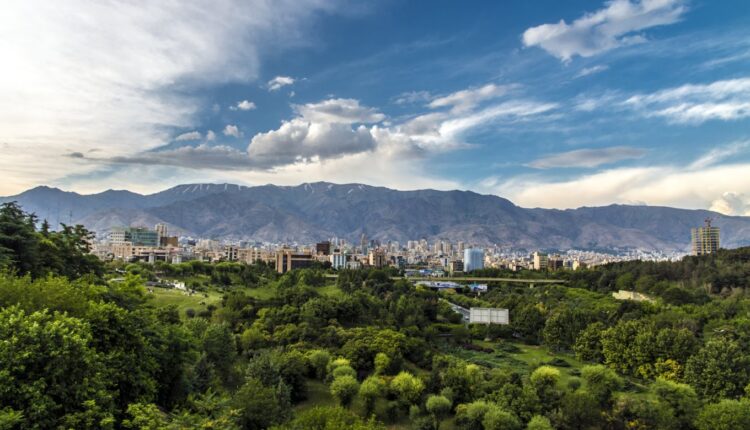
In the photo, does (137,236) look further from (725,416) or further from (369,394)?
(725,416)

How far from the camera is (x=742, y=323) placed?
3838cm

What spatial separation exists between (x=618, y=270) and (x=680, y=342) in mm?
42813

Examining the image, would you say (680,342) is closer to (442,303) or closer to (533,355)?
(533,355)

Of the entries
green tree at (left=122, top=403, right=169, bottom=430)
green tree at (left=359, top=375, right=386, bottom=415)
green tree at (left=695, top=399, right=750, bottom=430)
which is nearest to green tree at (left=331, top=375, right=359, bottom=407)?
green tree at (left=359, top=375, right=386, bottom=415)

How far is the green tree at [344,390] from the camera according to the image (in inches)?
1080

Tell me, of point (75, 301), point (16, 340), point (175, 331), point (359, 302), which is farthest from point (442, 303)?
point (16, 340)

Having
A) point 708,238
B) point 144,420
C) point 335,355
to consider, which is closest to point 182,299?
point 335,355

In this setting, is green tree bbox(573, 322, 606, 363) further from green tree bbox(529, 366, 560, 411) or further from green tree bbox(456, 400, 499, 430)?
green tree bbox(456, 400, 499, 430)

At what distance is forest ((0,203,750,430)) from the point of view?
11.2 metres

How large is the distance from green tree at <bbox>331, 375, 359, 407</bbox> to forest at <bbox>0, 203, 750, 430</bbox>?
9 centimetres

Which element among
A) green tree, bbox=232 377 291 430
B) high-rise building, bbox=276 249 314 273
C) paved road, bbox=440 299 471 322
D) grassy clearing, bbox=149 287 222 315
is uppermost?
high-rise building, bbox=276 249 314 273

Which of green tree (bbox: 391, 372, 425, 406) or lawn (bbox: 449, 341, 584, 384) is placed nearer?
green tree (bbox: 391, 372, 425, 406)

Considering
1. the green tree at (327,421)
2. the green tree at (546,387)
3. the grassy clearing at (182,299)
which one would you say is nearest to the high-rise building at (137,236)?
the grassy clearing at (182,299)

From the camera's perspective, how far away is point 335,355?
109 ft
